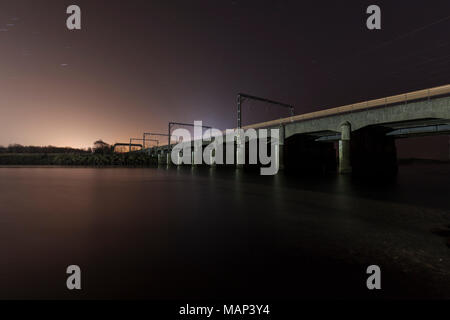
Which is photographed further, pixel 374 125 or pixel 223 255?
pixel 374 125

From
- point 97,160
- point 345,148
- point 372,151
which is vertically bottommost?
point 372,151

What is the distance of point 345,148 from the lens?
36.9 m

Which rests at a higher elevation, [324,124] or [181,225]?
[324,124]

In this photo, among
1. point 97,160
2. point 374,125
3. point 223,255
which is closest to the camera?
point 223,255

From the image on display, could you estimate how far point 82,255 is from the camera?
470 cm

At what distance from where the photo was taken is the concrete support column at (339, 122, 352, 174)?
36.6 metres

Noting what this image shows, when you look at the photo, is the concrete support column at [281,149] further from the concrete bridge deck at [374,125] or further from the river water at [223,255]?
the river water at [223,255]

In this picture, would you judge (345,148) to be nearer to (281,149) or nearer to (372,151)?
(372,151)

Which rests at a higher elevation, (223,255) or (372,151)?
(372,151)

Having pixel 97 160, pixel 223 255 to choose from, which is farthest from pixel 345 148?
pixel 97 160
